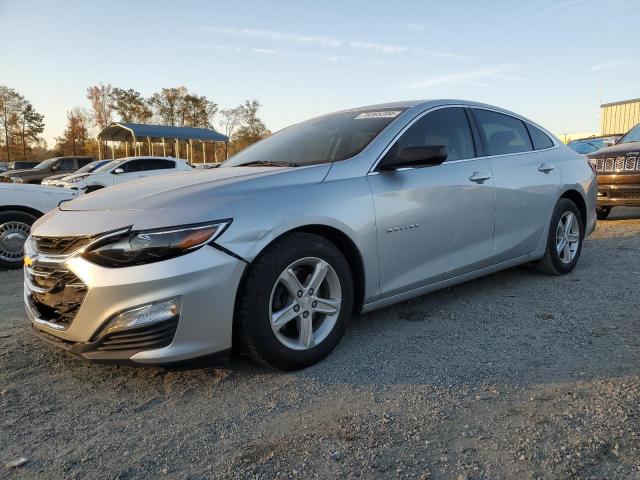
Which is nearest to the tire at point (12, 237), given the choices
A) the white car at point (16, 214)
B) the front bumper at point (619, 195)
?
the white car at point (16, 214)

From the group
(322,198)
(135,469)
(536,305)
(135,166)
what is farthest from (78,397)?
(135,166)

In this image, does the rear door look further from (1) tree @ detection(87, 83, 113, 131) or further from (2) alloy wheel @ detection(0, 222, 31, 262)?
(1) tree @ detection(87, 83, 113, 131)

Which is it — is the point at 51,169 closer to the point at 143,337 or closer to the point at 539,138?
the point at 539,138

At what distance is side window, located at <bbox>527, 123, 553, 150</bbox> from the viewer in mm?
4566

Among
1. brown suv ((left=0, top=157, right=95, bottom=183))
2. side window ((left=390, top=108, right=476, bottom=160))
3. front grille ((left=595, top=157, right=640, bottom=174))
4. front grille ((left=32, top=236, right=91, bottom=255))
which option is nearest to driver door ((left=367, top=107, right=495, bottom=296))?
side window ((left=390, top=108, right=476, bottom=160))

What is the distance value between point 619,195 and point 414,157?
6.22 m

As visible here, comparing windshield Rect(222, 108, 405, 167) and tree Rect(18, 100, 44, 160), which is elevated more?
tree Rect(18, 100, 44, 160)

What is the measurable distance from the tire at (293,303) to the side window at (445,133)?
1.07m

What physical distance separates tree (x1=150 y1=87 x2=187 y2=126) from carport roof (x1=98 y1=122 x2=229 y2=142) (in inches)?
483

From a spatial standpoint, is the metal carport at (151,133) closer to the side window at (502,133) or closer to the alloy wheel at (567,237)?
the side window at (502,133)

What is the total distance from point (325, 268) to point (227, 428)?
1.00 m

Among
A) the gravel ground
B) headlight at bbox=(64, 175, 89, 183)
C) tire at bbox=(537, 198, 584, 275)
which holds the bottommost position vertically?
the gravel ground

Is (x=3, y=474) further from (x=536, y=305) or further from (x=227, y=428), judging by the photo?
(x=536, y=305)

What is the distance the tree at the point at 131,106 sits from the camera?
43938 millimetres
